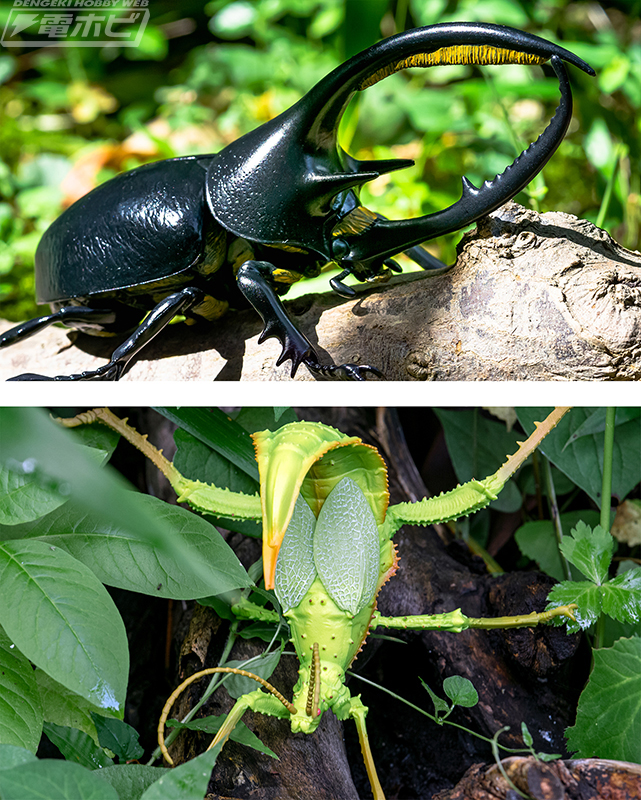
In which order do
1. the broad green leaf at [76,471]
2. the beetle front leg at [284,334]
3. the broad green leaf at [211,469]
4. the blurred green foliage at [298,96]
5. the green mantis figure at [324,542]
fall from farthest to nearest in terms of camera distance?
the blurred green foliage at [298,96] → the beetle front leg at [284,334] → the broad green leaf at [211,469] → the green mantis figure at [324,542] → the broad green leaf at [76,471]

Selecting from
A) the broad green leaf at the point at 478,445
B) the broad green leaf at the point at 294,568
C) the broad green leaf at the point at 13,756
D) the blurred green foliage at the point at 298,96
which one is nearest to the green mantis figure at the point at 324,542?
the broad green leaf at the point at 294,568

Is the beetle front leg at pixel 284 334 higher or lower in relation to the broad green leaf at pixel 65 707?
higher

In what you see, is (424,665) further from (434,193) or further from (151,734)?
(434,193)

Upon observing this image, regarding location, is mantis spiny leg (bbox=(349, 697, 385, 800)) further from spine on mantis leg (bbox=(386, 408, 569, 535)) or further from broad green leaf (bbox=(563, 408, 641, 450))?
broad green leaf (bbox=(563, 408, 641, 450))

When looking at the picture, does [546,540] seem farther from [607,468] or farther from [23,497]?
[23,497]

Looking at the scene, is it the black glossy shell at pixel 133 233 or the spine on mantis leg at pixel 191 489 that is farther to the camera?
the black glossy shell at pixel 133 233

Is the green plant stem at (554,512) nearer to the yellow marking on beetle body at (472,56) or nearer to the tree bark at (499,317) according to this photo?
the tree bark at (499,317)

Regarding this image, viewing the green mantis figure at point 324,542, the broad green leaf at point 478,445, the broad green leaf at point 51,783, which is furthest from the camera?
the broad green leaf at point 478,445
